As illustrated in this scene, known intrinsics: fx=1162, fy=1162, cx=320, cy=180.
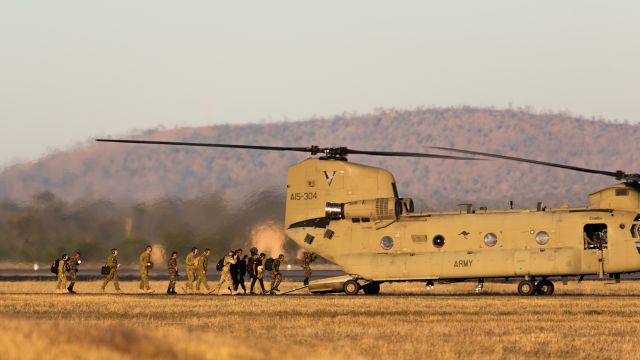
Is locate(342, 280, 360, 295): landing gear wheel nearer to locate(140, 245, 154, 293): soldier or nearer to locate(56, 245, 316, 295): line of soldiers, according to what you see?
locate(56, 245, 316, 295): line of soldiers

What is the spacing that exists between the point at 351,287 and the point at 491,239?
4.86 meters

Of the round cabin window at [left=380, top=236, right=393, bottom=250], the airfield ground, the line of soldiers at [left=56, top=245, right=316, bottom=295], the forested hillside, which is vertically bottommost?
the airfield ground

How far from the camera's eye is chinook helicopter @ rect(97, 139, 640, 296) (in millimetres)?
34406

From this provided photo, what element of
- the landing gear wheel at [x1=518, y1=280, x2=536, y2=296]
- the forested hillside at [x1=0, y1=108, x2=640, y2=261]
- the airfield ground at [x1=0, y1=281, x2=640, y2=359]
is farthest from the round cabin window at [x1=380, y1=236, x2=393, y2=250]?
the forested hillside at [x1=0, y1=108, x2=640, y2=261]

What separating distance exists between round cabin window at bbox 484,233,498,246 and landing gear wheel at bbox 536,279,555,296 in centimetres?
205

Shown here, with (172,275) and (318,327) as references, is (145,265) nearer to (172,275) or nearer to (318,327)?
(172,275)

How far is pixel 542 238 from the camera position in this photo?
35.0 metres

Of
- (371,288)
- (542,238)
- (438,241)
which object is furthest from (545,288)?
(371,288)

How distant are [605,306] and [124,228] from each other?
26.3 metres

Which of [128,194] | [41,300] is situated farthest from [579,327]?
[128,194]

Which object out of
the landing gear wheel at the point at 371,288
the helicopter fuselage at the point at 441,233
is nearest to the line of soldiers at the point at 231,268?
the helicopter fuselage at the point at 441,233

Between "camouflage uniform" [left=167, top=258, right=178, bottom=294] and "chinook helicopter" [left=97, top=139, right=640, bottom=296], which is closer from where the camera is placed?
"chinook helicopter" [left=97, top=139, right=640, bottom=296]

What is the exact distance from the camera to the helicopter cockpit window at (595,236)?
113 feet

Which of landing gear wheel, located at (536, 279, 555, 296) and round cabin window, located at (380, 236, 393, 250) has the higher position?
round cabin window, located at (380, 236, 393, 250)
